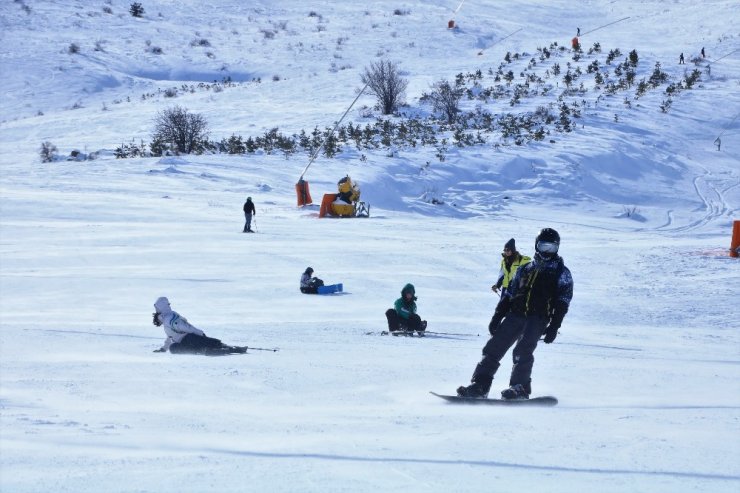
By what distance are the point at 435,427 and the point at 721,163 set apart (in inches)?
1283

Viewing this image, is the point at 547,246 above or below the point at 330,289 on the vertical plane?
above

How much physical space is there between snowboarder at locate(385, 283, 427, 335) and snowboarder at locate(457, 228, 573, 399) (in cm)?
472

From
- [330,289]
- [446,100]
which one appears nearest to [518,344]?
[330,289]

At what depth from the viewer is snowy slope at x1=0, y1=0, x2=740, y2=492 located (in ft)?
16.6

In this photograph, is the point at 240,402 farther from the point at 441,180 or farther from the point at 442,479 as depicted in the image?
the point at 441,180

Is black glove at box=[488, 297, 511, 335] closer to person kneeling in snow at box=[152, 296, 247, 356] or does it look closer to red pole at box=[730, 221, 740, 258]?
person kneeling in snow at box=[152, 296, 247, 356]

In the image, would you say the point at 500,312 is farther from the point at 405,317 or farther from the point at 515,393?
the point at 405,317

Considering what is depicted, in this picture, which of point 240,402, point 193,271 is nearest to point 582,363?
point 240,402

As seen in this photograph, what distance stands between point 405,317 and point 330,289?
3.87m

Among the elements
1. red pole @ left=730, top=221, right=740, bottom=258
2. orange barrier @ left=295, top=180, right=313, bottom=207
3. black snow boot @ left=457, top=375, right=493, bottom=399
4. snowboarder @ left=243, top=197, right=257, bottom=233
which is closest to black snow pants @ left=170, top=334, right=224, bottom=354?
black snow boot @ left=457, top=375, right=493, bottom=399

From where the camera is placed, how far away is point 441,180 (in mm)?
33156

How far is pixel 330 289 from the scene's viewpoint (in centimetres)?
1630

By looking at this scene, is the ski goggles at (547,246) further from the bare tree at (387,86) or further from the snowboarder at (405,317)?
the bare tree at (387,86)

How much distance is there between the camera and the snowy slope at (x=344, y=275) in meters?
5.05
